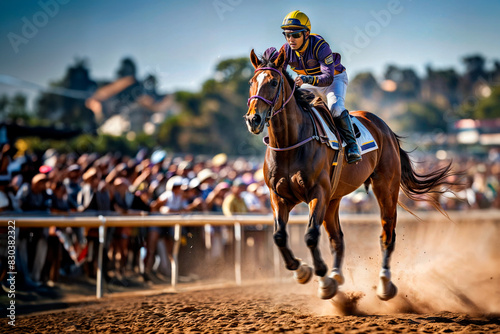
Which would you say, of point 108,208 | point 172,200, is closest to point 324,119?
point 108,208

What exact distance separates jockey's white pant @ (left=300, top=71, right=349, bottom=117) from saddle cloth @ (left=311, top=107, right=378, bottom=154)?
1.19 ft

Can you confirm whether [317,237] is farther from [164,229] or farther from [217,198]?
[217,198]

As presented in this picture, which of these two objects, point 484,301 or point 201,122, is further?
point 201,122

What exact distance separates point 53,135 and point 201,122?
36.1 meters

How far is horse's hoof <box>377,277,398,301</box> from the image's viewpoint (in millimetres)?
7059

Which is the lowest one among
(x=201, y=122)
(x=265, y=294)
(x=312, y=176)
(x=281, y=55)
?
(x=265, y=294)

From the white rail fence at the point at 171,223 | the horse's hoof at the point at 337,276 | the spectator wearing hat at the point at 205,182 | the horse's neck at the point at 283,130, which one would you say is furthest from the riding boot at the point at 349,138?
the spectator wearing hat at the point at 205,182

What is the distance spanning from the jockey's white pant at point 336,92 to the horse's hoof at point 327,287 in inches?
84.9

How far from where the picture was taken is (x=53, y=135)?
15.9 m

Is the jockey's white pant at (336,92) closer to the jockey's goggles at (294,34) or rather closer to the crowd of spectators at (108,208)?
the jockey's goggles at (294,34)

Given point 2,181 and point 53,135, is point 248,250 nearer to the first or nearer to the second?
point 2,181

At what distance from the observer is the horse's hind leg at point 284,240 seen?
622 cm

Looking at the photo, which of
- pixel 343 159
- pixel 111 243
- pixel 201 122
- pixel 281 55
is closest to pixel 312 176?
pixel 343 159

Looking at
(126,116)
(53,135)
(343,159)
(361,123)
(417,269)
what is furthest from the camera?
(126,116)
